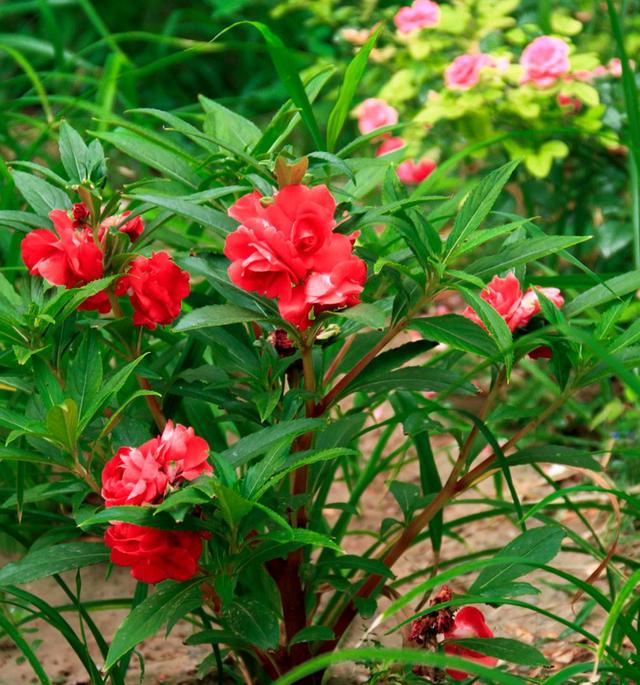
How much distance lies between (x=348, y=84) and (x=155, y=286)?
364mm

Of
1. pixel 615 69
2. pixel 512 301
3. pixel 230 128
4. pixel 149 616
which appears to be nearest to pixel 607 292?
pixel 512 301

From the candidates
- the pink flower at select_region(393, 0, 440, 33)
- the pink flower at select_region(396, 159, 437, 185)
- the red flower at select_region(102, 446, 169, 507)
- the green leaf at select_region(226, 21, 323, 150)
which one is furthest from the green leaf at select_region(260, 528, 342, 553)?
the pink flower at select_region(393, 0, 440, 33)

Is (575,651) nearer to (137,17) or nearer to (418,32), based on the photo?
(418,32)

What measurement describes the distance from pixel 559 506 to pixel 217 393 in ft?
1.91

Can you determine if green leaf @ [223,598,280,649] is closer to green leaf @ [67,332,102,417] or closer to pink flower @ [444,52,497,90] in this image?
green leaf @ [67,332,102,417]

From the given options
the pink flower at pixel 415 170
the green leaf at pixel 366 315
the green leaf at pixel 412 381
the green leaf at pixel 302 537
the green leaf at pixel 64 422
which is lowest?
the pink flower at pixel 415 170

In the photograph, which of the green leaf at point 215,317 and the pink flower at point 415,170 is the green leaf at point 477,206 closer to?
the green leaf at point 215,317

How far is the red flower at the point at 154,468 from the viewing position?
103 cm

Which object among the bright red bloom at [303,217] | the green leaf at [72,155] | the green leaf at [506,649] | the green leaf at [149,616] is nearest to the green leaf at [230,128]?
the green leaf at [72,155]

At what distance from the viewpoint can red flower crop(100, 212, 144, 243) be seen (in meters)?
1.16

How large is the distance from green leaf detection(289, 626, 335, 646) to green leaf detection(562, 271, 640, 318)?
→ 444 millimetres

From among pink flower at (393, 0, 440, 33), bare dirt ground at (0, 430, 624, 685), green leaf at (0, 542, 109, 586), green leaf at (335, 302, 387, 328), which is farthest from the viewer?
pink flower at (393, 0, 440, 33)

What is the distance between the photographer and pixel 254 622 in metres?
1.14

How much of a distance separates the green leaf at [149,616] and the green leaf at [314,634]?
16cm
